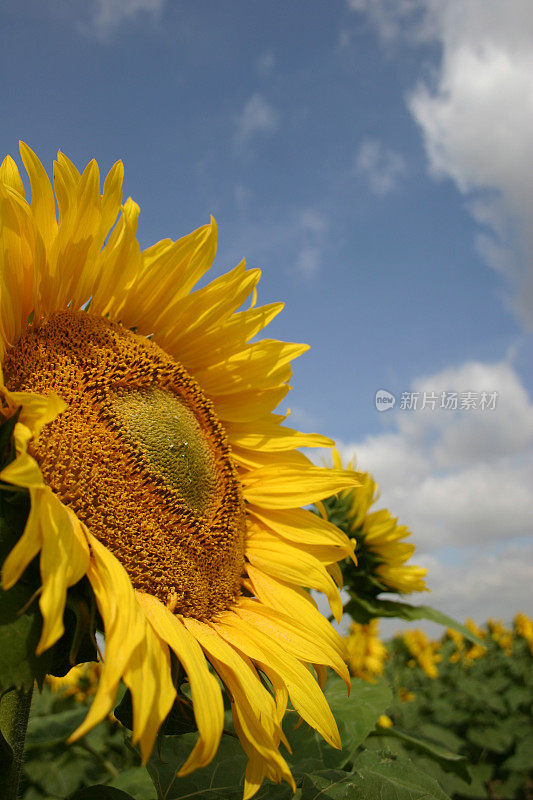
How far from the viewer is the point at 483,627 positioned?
13.1 m

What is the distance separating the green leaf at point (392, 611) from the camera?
3530 mm

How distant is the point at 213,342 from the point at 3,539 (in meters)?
1.06

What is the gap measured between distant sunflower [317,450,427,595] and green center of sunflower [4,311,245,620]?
6.03 feet

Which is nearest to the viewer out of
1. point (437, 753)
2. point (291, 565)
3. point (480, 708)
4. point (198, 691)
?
point (198, 691)

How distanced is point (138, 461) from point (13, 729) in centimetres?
68

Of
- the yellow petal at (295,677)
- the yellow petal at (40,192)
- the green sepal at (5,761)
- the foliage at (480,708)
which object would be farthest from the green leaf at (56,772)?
the foliage at (480,708)

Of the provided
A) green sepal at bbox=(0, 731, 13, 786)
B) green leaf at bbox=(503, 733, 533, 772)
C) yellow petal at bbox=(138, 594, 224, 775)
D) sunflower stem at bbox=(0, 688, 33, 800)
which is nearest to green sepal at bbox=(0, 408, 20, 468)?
yellow petal at bbox=(138, 594, 224, 775)

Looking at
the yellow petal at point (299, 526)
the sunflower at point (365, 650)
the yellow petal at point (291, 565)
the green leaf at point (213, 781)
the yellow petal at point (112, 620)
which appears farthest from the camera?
the sunflower at point (365, 650)

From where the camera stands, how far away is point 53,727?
280cm

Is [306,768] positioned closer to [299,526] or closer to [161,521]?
[299,526]

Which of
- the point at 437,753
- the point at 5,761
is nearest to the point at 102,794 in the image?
the point at 5,761

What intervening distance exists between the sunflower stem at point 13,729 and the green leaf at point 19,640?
0.33m

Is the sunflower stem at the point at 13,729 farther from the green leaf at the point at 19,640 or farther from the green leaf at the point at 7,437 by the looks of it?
the green leaf at the point at 7,437

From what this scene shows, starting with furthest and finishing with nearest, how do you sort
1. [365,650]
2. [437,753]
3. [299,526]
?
1. [365,650]
2. [437,753]
3. [299,526]
